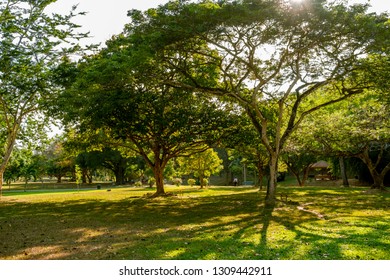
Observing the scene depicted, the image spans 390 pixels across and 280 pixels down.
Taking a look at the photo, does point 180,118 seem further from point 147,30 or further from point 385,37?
point 385,37

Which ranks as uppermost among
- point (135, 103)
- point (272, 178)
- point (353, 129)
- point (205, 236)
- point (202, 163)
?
point (135, 103)

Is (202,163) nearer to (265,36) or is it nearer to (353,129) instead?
(353,129)

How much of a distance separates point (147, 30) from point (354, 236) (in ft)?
37.4

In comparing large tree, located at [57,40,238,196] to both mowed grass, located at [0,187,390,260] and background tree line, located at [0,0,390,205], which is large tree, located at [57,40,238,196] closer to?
background tree line, located at [0,0,390,205]

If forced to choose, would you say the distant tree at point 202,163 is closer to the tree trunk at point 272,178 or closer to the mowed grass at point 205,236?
the tree trunk at point 272,178

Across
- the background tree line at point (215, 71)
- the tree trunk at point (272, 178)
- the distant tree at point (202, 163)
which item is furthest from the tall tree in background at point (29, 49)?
the distant tree at point (202, 163)

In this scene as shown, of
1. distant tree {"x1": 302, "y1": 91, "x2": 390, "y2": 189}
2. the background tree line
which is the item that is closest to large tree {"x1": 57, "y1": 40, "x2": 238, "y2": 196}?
the background tree line

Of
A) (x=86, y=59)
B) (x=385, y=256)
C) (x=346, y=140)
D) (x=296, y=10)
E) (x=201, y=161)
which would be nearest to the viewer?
(x=385, y=256)

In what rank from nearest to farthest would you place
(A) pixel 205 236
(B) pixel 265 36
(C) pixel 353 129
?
(A) pixel 205 236 → (B) pixel 265 36 → (C) pixel 353 129

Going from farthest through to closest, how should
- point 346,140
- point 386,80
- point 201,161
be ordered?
point 201,161, point 346,140, point 386,80

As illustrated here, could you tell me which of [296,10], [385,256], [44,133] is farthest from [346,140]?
[44,133]

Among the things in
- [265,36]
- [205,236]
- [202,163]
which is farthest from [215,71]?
[202,163]

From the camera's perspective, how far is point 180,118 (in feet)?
71.4

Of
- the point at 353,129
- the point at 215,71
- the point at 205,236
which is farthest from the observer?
the point at 353,129
